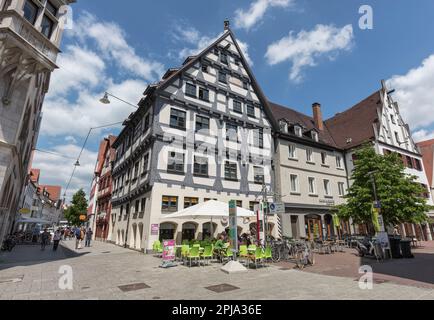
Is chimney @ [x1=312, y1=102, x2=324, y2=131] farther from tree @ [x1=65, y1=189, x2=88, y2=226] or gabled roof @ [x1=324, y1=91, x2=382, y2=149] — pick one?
tree @ [x1=65, y1=189, x2=88, y2=226]

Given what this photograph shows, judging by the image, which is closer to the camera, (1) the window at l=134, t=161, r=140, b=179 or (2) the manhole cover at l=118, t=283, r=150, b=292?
(2) the manhole cover at l=118, t=283, r=150, b=292

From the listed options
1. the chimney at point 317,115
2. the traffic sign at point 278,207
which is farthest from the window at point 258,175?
the chimney at point 317,115

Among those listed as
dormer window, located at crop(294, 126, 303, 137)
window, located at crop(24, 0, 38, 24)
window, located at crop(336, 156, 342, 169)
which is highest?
dormer window, located at crop(294, 126, 303, 137)

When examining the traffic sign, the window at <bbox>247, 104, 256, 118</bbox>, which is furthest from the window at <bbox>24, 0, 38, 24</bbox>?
the window at <bbox>247, 104, 256, 118</bbox>

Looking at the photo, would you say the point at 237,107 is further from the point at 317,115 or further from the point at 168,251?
the point at 168,251

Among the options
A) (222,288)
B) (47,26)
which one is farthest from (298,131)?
(47,26)

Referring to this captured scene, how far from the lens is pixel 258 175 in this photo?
22.6 metres

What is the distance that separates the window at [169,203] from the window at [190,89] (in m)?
8.70

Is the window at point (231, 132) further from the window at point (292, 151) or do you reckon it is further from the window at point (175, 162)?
the window at point (292, 151)

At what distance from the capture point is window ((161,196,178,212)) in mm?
17438

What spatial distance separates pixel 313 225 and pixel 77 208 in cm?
5097

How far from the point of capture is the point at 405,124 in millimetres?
32844

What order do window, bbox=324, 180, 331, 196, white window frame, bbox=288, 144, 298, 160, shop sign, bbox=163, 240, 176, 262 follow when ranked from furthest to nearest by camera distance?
window, bbox=324, 180, 331, 196 < white window frame, bbox=288, 144, 298, 160 < shop sign, bbox=163, 240, 176, 262

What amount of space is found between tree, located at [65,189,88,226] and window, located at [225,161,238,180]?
46247 millimetres
